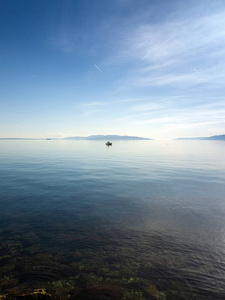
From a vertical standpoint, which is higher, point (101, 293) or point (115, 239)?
point (101, 293)

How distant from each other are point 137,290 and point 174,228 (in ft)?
23.7

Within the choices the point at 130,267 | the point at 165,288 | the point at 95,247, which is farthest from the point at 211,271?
the point at 95,247

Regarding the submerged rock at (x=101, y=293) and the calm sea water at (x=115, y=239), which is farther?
the calm sea water at (x=115, y=239)

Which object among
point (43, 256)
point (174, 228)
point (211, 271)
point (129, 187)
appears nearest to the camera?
point (211, 271)

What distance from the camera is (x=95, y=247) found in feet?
36.3

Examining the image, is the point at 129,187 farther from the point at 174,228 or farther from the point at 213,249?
the point at 213,249

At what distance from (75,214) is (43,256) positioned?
629 centimetres

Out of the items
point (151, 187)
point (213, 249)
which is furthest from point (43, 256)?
point (151, 187)

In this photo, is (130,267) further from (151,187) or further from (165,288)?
(151,187)

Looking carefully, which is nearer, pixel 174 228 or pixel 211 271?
pixel 211 271

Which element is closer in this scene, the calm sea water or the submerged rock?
the submerged rock

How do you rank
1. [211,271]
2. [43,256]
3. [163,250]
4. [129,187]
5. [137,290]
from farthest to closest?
[129,187] → [163,250] → [43,256] → [211,271] → [137,290]

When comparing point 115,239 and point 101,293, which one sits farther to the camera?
point 115,239

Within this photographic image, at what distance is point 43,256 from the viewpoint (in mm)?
9938
